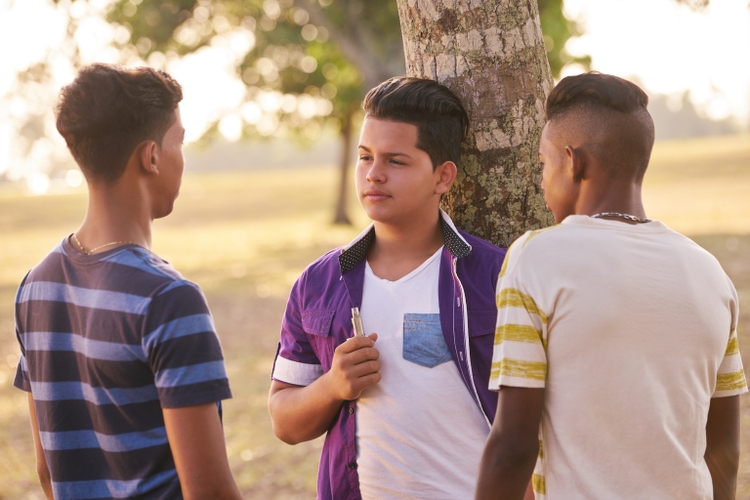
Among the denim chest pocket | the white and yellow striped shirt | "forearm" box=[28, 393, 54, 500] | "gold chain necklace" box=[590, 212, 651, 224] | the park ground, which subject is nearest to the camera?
the white and yellow striped shirt

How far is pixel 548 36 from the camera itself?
15508 mm

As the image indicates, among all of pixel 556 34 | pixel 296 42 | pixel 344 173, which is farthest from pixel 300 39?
pixel 344 173

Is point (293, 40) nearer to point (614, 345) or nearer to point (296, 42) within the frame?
point (296, 42)

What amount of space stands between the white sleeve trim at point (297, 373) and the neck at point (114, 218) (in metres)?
0.65

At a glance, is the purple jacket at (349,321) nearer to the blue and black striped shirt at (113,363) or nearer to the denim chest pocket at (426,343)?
the denim chest pocket at (426,343)

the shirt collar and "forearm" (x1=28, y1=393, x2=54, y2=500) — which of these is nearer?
"forearm" (x1=28, y1=393, x2=54, y2=500)

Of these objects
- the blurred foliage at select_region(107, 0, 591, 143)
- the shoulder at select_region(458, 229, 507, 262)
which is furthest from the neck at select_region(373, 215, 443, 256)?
the blurred foliage at select_region(107, 0, 591, 143)

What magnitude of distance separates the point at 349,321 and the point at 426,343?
25cm

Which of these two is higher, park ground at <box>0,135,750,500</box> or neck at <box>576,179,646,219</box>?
neck at <box>576,179,646,219</box>

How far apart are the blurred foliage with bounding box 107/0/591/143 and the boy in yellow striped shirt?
12324mm

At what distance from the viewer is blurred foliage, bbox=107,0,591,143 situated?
1490 cm

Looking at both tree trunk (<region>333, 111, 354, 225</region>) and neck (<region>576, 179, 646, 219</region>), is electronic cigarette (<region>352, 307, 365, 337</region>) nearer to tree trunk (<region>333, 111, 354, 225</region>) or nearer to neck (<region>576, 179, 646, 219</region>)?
neck (<region>576, 179, 646, 219</region>)

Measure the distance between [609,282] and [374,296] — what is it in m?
0.86

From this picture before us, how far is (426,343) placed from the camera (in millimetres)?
2258
